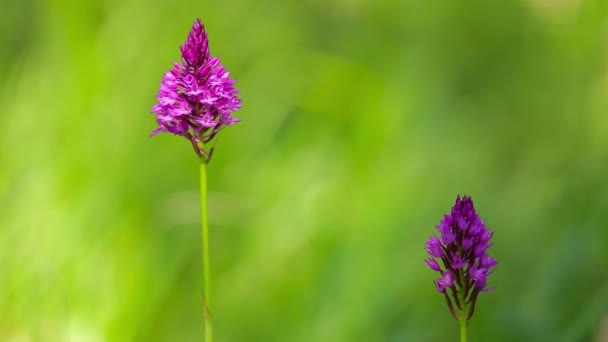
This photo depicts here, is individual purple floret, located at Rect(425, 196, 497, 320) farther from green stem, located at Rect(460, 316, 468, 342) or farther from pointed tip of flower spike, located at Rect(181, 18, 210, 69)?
pointed tip of flower spike, located at Rect(181, 18, 210, 69)

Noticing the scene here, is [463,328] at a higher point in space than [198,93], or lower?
lower

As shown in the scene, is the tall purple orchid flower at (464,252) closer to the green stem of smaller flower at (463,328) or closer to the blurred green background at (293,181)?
the green stem of smaller flower at (463,328)

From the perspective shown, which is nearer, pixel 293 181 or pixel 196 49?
pixel 196 49

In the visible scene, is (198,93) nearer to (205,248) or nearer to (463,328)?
(205,248)

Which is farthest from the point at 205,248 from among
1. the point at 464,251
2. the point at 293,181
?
the point at 293,181

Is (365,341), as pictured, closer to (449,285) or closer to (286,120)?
(449,285)

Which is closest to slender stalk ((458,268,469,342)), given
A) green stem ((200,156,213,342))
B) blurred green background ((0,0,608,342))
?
green stem ((200,156,213,342))

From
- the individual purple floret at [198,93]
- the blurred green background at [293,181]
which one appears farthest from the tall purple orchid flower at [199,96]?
the blurred green background at [293,181]
